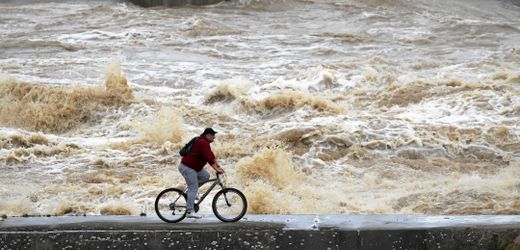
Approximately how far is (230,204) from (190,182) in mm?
418

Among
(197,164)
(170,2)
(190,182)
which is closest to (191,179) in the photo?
(190,182)

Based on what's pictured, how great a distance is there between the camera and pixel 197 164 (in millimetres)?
7105

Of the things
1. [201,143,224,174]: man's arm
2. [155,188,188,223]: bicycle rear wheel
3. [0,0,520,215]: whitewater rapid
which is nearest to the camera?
[201,143,224,174]: man's arm

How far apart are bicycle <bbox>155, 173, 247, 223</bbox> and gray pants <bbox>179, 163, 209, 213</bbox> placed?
5cm

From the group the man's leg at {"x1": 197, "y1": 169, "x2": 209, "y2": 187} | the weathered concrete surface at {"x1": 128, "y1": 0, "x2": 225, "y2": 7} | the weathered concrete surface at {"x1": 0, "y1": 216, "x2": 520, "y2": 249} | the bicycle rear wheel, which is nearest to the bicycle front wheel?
the man's leg at {"x1": 197, "y1": 169, "x2": 209, "y2": 187}

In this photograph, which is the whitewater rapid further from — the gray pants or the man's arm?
the man's arm

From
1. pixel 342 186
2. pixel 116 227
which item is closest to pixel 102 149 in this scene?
pixel 342 186

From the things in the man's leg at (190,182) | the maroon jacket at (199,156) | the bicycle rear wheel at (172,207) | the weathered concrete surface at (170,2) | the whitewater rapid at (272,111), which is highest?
the maroon jacket at (199,156)

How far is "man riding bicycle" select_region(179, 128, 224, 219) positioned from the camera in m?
6.95

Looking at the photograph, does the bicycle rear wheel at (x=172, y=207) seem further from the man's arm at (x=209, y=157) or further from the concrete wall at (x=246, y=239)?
the concrete wall at (x=246, y=239)

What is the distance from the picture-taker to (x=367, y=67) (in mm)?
18969

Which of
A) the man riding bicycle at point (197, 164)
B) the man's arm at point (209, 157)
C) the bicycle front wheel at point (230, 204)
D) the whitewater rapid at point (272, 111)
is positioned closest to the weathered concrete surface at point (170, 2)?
the whitewater rapid at point (272, 111)

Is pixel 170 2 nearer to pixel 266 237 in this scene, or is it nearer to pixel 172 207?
pixel 172 207

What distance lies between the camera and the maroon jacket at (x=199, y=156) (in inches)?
274
